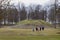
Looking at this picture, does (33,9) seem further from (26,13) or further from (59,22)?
(59,22)

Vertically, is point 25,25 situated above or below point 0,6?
below

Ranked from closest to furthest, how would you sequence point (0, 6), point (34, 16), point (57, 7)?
1. point (0, 6)
2. point (57, 7)
3. point (34, 16)

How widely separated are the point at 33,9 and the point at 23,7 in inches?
116

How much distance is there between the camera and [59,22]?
51250 millimetres

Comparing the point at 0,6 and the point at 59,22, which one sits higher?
the point at 0,6

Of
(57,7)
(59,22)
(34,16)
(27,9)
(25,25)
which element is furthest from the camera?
(27,9)

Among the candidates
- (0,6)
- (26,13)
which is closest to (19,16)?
(26,13)

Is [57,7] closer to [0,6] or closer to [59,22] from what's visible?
[59,22]

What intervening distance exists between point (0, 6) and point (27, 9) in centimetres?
3609

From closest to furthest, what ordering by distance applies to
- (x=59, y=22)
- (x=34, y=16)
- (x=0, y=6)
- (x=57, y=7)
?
(x=0, y=6) → (x=57, y=7) → (x=59, y=22) → (x=34, y=16)

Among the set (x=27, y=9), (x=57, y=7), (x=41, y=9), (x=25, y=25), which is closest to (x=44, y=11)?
(x=41, y=9)

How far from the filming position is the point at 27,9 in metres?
58.3

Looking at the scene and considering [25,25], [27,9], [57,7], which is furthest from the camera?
[27,9]

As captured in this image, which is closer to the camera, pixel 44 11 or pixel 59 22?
pixel 59 22
